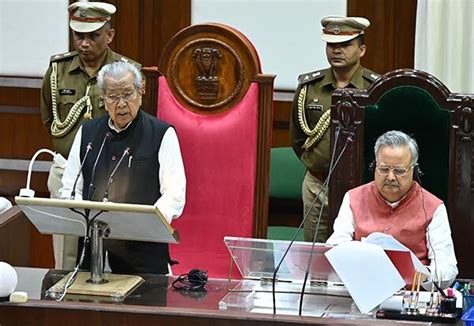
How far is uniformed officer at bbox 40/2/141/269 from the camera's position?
5.12 meters

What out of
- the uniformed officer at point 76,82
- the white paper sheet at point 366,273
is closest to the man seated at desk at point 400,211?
the white paper sheet at point 366,273

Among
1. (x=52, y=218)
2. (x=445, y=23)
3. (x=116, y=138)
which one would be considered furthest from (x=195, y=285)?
(x=445, y=23)

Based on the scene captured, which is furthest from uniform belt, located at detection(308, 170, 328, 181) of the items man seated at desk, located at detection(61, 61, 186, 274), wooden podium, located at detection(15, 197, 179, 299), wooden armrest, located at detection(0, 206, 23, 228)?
wooden podium, located at detection(15, 197, 179, 299)

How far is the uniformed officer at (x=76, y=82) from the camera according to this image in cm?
512

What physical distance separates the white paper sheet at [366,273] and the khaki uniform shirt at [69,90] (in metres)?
1.93

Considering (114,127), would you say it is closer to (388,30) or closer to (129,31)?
(129,31)

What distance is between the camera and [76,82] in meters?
5.27

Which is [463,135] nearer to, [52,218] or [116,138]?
[116,138]

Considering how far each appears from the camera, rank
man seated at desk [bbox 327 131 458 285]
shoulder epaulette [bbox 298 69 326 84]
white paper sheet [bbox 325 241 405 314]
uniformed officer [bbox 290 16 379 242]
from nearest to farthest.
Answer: white paper sheet [bbox 325 241 405 314], man seated at desk [bbox 327 131 458 285], uniformed officer [bbox 290 16 379 242], shoulder epaulette [bbox 298 69 326 84]

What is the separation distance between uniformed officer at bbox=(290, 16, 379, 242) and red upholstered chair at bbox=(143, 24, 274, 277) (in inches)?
12.4

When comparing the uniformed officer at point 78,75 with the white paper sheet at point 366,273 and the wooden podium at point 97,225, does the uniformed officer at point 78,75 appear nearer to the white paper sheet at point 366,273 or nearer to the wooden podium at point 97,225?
the wooden podium at point 97,225

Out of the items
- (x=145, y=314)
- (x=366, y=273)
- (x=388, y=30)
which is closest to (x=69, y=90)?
(x=388, y=30)

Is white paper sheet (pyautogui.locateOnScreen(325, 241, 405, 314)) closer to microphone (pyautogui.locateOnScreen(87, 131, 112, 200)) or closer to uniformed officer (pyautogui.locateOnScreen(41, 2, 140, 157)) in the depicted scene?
microphone (pyautogui.locateOnScreen(87, 131, 112, 200))

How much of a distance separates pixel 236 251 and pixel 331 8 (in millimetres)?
2488
